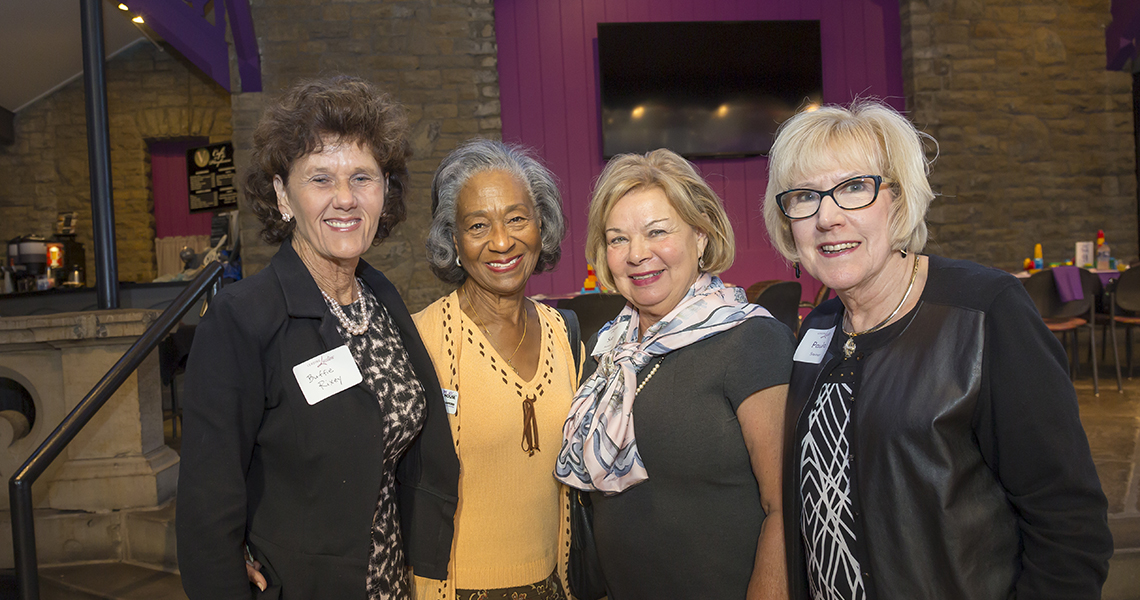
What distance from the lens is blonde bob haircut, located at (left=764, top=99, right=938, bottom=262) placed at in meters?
1.17

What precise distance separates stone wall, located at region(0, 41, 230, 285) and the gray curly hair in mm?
7831

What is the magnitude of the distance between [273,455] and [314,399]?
0.13 metres

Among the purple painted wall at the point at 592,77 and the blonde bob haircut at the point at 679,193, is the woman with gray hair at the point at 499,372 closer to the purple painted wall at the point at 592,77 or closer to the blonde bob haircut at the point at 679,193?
the blonde bob haircut at the point at 679,193

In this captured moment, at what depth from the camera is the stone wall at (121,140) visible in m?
8.21

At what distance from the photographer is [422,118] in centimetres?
600

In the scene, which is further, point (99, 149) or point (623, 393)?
point (99, 149)

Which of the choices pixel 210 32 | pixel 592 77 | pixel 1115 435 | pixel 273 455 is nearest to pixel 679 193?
pixel 273 455

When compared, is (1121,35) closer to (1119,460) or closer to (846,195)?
(1119,460)

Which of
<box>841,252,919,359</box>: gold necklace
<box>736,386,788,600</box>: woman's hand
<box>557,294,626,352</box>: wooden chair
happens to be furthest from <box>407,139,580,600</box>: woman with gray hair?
<box>557,294,626,352</box>: wooden chair

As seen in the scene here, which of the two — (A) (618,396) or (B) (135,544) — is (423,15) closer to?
(B) (135,544)

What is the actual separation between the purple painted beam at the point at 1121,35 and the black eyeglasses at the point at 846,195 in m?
7.73

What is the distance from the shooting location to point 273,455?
1.27 meters

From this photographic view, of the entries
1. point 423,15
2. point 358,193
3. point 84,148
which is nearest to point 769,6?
point 423,15

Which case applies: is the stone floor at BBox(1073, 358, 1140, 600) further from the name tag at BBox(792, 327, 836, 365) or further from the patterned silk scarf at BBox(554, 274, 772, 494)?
the patterned silk scarf at BBox(554, 274, 772, 494)
